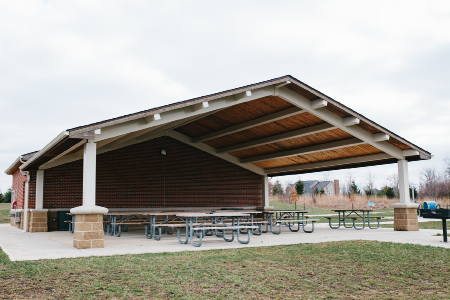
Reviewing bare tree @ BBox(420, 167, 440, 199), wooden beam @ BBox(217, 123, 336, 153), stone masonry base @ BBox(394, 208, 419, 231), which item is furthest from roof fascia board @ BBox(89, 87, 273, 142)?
bare tree @ BBox(420, 167, 440, 199)

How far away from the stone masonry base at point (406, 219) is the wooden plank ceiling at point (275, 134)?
6.51 feet

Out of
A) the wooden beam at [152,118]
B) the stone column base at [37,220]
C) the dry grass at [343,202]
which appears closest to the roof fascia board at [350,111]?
the wooden beam at [152,118]

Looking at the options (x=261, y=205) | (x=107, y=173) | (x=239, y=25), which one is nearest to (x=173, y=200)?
(x=107, y=173)

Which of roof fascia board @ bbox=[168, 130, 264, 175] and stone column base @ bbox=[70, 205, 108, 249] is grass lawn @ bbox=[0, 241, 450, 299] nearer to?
stone column base @ bbox=[70, 205, 108, 249]

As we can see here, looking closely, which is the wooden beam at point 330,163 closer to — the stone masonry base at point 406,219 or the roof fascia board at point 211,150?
the roof fascia board at point 211,150

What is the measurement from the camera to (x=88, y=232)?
24.4 ft

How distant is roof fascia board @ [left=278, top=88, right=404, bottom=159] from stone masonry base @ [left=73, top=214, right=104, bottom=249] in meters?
5.35

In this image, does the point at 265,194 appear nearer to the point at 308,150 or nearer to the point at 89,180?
the point at 308,150

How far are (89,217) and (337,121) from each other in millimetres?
6970

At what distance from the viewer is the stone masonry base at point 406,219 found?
11875 millimetres

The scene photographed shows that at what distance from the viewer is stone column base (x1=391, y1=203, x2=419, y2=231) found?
11.8 metres

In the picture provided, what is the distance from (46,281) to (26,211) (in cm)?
1024

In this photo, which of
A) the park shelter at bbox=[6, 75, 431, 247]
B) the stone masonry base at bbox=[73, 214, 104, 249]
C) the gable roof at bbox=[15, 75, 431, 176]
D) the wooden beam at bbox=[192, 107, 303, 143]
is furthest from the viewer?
the wooden beam at bbox=[192, 107, 303, 143]

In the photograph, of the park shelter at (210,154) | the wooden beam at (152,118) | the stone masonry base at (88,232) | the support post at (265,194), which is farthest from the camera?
the support post at (265,194)
